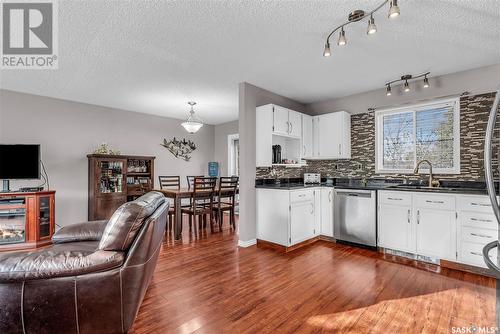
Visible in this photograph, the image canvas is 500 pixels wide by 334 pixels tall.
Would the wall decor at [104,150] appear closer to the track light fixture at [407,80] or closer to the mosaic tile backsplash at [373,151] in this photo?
the mosaic tile backsplash at [373,151]

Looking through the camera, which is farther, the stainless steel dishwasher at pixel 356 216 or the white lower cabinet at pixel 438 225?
the stainless steel dishwasher at pixel 356 216

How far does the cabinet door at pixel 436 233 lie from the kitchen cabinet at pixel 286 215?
1381 mm

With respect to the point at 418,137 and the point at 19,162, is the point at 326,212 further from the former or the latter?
the point at 19,162

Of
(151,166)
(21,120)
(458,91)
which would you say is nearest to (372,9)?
(458,91)

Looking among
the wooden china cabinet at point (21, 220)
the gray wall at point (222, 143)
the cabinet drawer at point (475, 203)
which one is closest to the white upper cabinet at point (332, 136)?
the cabinet drawer at point (475, 203)

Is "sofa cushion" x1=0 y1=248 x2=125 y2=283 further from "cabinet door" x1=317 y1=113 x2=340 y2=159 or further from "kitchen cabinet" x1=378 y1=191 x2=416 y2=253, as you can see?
"cabinet door" x1=317 y1=113 x2=340 y2=159

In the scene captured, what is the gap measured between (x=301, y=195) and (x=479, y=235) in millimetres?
2007

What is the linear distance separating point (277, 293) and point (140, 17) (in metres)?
2.74

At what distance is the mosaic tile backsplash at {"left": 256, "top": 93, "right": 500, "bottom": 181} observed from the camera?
3186 millimetres

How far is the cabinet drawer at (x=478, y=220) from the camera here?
2.63 m

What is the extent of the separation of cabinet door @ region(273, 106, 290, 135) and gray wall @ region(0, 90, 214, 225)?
133 inches

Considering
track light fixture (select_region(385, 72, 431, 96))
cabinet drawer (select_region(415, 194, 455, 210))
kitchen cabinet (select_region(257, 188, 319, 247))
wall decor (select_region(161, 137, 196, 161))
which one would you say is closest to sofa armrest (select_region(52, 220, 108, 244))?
kitchen cabinet (select_region(257, 188, 319, 247))

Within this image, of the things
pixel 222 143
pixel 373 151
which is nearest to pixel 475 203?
pixel 373 151

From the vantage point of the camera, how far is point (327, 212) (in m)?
3.98
